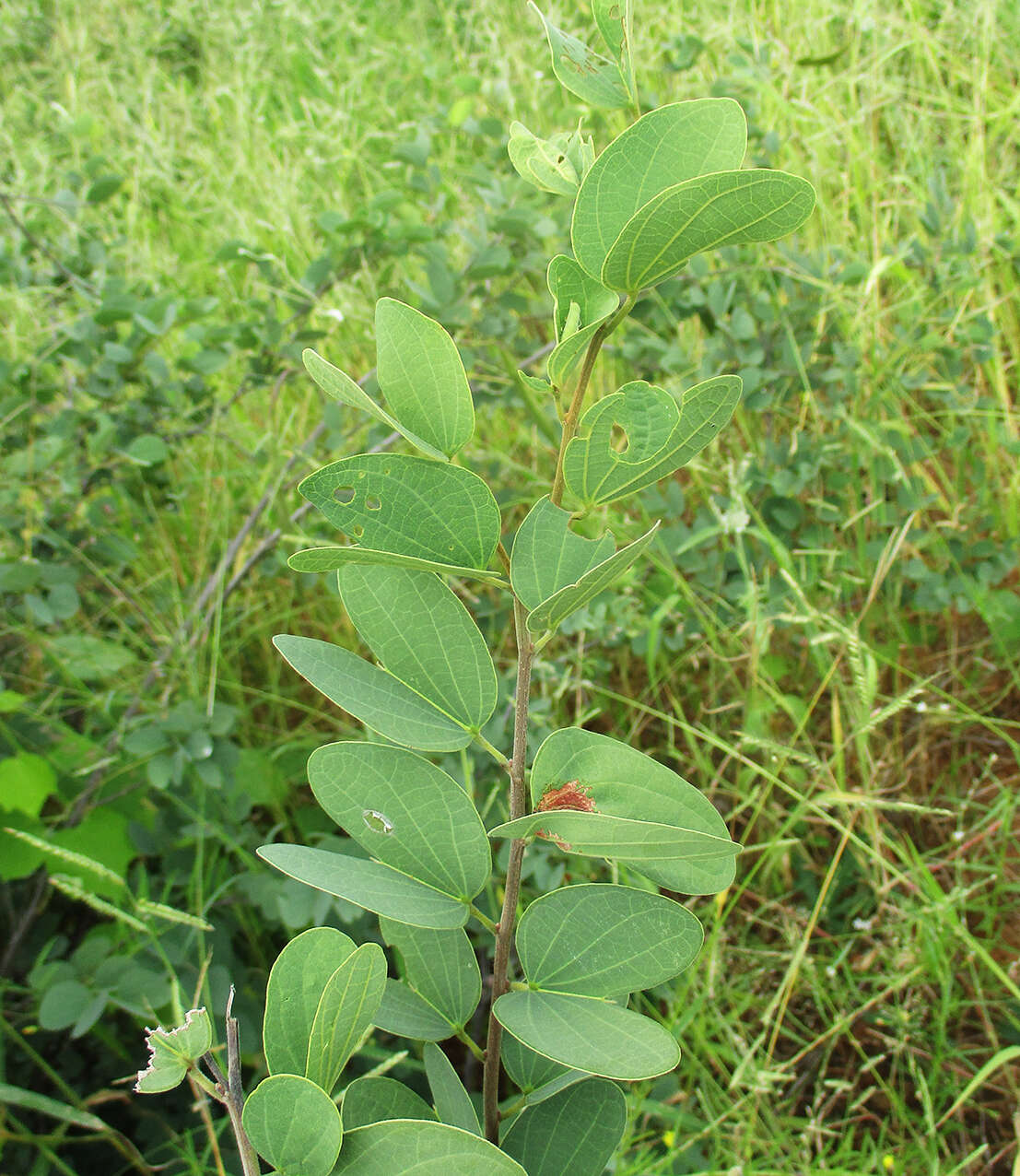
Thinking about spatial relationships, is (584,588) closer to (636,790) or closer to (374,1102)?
(636,790)

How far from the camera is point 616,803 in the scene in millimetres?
491

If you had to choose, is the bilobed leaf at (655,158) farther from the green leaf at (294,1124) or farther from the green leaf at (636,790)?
the green leaf at (294,1124)

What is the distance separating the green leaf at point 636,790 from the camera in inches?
18.8

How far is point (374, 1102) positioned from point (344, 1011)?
11cm

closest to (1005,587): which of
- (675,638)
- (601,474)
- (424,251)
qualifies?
(675,638)

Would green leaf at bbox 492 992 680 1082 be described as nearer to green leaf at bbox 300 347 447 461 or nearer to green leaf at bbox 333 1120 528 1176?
green leaf at bbox 333 1120 528 1176

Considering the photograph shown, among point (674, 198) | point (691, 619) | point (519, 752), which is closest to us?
point (674, 198)

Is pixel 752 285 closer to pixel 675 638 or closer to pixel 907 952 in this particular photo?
pixel 675 638

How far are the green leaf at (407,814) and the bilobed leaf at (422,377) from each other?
6.6 inches

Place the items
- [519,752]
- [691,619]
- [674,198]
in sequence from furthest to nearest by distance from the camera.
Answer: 1. [691,619]
2. [519,752]
3. [674,198]

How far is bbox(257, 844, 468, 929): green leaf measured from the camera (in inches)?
18.6

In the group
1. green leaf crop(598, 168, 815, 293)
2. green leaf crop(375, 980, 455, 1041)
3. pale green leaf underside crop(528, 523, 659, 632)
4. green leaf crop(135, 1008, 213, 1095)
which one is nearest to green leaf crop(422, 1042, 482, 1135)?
green leaf crop(375, 980, 455, 1041)

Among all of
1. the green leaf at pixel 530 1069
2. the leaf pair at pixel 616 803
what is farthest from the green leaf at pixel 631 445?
the green leaf at pixel 530 1069

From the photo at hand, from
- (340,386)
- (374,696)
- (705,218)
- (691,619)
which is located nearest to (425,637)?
(374,696)
